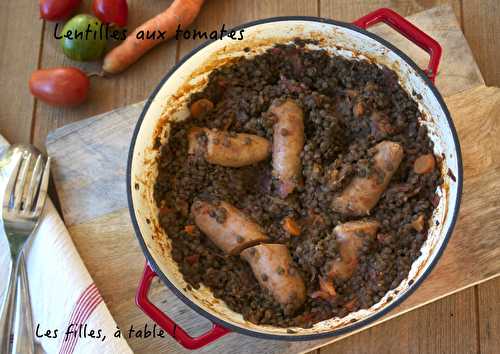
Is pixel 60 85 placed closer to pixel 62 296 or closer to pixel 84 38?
pixel 84 38

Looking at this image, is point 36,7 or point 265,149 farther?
point 36,7

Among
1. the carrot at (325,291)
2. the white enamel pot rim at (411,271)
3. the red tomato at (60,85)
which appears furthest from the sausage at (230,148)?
the red tomato at (60,85)

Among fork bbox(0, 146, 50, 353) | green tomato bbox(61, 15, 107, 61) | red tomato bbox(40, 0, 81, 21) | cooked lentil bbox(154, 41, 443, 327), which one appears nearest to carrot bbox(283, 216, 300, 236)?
cooked lentil bbox(154, 41, 443, 327)

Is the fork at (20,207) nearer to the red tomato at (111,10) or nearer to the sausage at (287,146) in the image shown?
the red tomato at (111,10)

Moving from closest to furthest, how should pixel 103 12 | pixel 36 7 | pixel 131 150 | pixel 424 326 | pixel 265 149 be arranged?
pixel 131 150
pixel 265 149
pixel 424 326
pixel 103 12
pixel 36 7

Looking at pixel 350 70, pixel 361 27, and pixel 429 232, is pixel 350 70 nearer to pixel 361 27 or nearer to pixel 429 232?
pixel 361 27

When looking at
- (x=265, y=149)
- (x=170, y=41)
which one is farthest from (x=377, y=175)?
(x=170, y=41)
